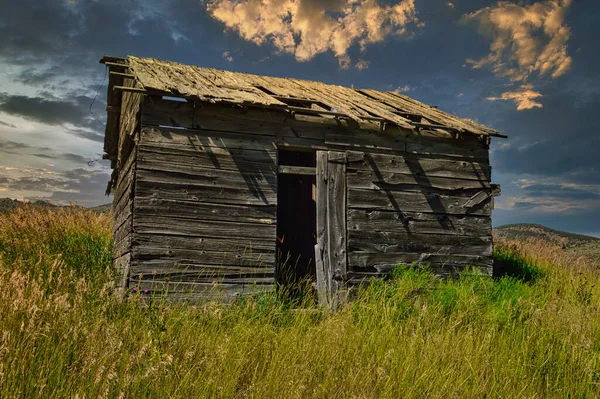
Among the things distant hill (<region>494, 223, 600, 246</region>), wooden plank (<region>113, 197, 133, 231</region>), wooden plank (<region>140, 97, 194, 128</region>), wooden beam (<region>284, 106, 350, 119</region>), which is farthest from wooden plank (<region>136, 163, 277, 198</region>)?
distant hill (<region>494, 223, 600, 246</region>)

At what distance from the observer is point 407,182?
8.21 metres

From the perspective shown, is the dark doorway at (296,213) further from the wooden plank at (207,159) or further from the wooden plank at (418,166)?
the wooden plank at (207,159)

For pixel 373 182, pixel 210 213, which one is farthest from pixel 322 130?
pixel 210 213

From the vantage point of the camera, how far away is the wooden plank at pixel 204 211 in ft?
22.0

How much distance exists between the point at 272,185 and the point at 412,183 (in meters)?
2.64

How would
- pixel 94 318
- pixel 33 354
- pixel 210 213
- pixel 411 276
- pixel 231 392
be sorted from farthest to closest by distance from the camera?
pixel 411 276 < pixel 210 213 < pixel 94 318 < pixel 231 392 < pixel 33 354

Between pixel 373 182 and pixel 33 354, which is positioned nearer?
pixel 33 354

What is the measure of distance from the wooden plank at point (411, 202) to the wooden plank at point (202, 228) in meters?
1.63

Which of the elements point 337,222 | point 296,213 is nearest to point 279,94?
point 337,222

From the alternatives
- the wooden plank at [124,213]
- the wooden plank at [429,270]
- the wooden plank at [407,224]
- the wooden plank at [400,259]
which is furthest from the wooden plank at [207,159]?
the wooden plank at [429,270]

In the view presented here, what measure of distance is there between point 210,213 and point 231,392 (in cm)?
390

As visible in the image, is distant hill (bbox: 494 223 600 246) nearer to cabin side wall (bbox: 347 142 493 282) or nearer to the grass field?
cabin side wall (bbox: 347 142 493 282)

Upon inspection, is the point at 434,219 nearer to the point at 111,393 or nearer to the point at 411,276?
the point at 411,276

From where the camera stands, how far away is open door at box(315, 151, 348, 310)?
7.44 metres
